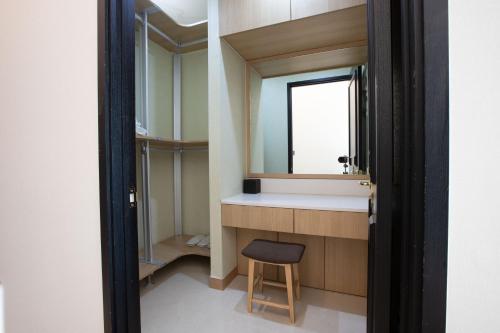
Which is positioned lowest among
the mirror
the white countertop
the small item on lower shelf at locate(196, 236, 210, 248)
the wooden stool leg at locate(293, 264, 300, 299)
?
the wooden stool leg at locate(293, 264, 300, 299)

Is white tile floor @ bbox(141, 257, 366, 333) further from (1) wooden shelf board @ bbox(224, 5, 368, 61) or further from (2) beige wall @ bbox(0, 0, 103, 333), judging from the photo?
(1) wooden shelf board @ bbox(224, 5, 368, 61)

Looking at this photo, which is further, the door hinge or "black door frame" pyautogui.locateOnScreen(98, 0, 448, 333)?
the door hinge

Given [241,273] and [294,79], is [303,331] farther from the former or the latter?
[294,79]

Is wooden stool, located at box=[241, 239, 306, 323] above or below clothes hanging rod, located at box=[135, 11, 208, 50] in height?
below

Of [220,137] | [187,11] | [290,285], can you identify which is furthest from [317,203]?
[187,11]

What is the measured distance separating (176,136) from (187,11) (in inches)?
50.2

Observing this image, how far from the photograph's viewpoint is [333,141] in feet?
6.93

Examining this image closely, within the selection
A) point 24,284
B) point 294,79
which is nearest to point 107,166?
point 24,284

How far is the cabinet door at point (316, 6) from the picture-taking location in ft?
4.83

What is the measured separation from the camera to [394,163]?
0.61 m

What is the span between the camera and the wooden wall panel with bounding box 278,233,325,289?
1979 millimetres

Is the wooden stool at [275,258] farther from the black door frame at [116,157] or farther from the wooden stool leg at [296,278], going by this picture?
the black door frame at [116,157]

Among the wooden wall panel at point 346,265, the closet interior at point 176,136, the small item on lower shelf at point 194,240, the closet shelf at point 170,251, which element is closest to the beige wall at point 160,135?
the closet interior at point 176,136

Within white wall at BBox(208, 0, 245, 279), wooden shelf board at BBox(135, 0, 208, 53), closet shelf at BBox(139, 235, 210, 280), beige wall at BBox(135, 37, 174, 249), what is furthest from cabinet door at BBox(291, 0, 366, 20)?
closet shelf at BBox(139, 235, 210, 280)
